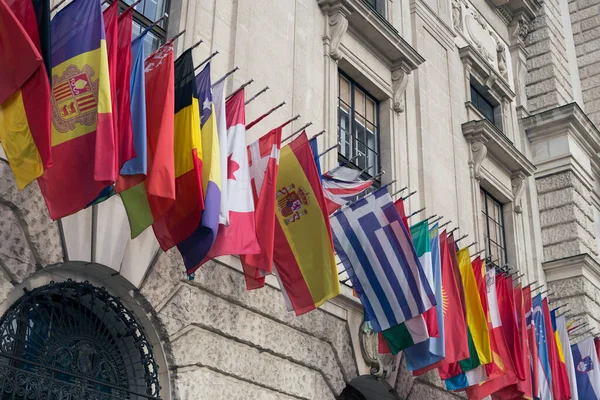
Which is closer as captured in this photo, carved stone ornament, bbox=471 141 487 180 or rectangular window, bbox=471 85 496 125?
carved stone ornament, bbox=471 141 487 180

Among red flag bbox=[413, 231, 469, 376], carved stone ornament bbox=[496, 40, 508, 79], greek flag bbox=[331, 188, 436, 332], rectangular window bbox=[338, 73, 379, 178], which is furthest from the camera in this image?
carved stone ornament bbox=[496, 40, 508, 79]

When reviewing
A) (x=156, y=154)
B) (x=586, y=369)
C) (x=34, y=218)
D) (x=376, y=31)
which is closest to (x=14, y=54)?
(x=156, y=154)

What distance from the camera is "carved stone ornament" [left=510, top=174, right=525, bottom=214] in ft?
70.7

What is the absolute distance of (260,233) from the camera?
34.6 feet

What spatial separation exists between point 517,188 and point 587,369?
5.09 metres

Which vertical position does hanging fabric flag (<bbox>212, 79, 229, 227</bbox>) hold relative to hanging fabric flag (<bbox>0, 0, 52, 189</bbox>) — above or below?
above

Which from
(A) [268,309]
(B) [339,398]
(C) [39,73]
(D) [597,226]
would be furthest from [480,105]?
(C) [39,73]

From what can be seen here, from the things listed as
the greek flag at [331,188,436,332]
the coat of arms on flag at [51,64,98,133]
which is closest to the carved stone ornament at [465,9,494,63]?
the greek flag at [331,188,436,332]

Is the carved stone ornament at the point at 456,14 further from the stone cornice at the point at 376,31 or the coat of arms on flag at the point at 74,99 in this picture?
the coat of arms on flag at the point at 74,99

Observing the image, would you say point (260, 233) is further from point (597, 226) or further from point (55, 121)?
point (597, 226)

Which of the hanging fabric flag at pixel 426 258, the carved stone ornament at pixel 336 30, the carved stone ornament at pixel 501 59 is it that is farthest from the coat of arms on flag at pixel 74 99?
the carved stone ornament at pixel 501 59

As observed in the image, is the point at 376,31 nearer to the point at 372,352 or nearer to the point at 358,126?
the point at 358,126

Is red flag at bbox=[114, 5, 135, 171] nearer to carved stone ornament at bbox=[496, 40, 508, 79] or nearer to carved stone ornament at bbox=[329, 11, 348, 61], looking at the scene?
carved stone ornament at bbox=[329, 11, 348, 61]

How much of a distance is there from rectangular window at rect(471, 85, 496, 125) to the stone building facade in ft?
0.53
